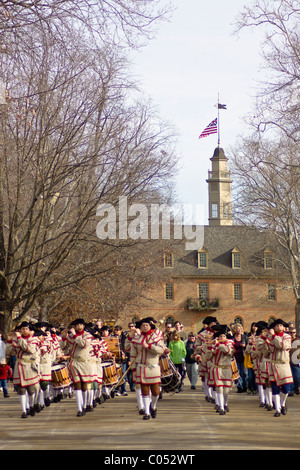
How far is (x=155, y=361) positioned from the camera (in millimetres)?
16625

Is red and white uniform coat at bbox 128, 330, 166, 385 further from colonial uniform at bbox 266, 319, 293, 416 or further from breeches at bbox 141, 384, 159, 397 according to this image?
colonial uniform at bbox 266, 319, 293, 416

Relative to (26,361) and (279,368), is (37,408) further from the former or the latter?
(279,368)

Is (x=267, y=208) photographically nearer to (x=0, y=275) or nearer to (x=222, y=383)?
(x=0, y=275)

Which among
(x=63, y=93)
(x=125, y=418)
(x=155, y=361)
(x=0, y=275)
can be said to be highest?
(x=63, y=93)

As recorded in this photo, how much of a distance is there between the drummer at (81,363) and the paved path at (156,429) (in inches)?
20.4

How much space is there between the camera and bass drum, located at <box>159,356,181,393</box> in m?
20.2

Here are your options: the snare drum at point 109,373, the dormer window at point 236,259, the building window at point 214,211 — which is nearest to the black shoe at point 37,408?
the snare drum at point 109,373

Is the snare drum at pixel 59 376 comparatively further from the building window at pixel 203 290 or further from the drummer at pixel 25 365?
the building window at pixel 203 290

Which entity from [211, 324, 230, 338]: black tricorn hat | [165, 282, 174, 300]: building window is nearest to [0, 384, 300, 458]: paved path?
[211, 324, 230, 338]: black tricorn hat

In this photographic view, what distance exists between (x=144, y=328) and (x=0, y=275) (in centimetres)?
790

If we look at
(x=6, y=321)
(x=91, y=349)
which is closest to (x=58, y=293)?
(x=6, y=321)

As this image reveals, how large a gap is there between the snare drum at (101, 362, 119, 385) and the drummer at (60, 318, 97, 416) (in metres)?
2.76

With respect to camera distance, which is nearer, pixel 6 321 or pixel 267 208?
pixel 6 321

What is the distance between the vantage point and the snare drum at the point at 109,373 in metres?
20.4
